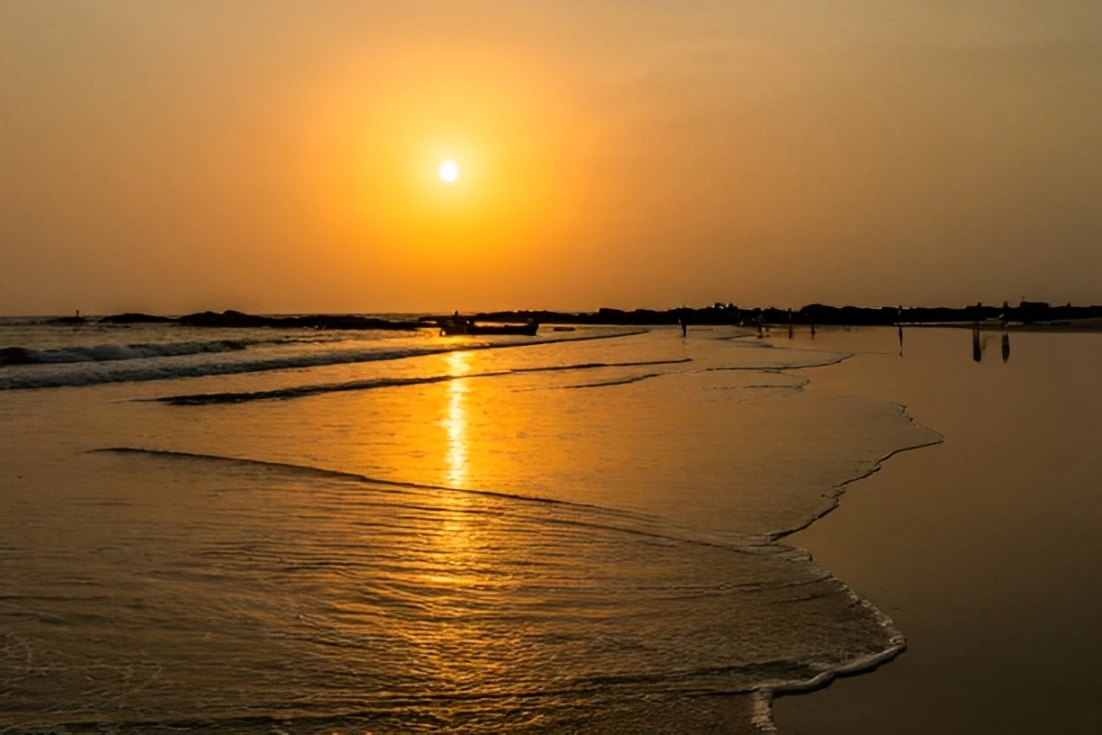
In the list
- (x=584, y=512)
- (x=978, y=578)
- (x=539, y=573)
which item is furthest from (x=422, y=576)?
(x=978, y=578)

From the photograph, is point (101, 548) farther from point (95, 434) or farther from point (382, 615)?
point (95, 434)

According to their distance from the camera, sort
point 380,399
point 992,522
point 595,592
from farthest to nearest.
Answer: point 380,399
point 992,522
point 595,592

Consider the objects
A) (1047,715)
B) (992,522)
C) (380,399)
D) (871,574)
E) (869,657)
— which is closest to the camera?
(1047,715)

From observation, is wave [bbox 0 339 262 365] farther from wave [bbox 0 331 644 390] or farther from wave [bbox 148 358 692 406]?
wave [bbox 148 358 692 406]

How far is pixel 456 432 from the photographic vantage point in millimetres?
18719

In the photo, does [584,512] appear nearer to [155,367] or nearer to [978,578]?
[978,578]

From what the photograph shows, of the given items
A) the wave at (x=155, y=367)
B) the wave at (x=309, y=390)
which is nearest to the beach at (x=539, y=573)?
the wave at (x=309, y=390)

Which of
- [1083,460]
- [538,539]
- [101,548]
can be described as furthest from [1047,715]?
[1083,460]

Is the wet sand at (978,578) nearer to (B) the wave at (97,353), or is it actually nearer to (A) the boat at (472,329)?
(B) the wave at (97,353)

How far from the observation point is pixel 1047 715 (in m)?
5.59

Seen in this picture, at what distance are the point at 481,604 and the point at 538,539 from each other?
7.31 feet

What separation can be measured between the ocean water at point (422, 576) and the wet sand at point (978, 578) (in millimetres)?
355

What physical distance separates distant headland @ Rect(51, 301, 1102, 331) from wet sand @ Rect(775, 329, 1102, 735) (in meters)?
79.6

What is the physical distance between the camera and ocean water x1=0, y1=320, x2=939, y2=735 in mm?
5742
